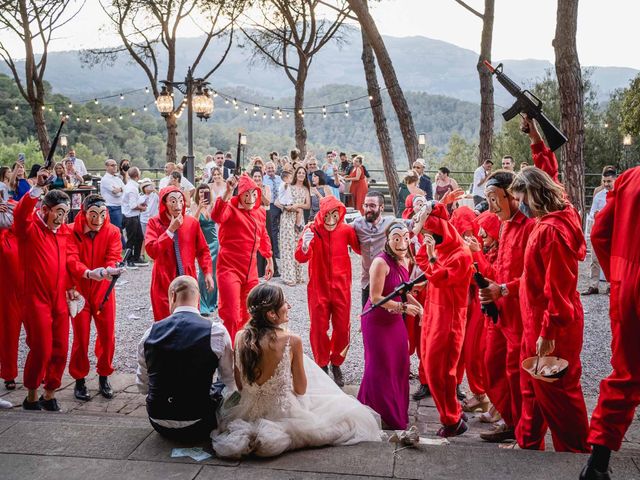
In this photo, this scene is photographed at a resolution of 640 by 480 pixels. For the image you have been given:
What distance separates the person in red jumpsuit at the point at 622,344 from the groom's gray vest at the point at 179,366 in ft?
7.18

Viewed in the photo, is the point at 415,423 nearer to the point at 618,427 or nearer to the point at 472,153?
the point at 618,427

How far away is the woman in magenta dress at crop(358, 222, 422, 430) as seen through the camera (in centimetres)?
482

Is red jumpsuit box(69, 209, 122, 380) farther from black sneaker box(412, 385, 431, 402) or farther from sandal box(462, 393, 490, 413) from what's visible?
sandal box(462, 393, 490, 413)

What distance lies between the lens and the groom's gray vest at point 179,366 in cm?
374

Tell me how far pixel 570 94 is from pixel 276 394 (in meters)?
10.8

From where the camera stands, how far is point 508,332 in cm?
429

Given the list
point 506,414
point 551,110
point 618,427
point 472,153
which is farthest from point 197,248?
point 472,153

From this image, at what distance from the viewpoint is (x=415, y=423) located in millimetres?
5012

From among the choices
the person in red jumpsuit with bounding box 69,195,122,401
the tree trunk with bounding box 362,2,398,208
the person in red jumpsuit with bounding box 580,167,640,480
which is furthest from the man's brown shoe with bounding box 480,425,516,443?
the tree trunk with bounding box 362,2,398,208

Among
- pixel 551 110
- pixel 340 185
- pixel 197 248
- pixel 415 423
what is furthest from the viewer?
pixel 551 110

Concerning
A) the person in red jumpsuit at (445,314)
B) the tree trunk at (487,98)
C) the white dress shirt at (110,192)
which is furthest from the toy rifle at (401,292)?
the tree trunk at (487,98)

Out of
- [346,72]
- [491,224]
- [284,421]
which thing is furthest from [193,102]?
[346,72]

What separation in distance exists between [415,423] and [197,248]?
9.30 ft

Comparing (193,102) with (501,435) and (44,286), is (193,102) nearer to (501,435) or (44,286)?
(44,286)
